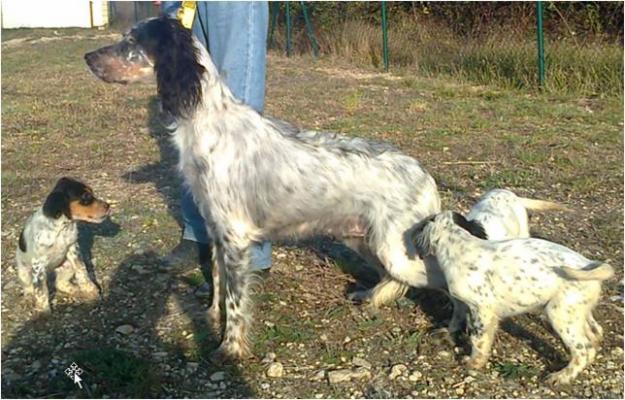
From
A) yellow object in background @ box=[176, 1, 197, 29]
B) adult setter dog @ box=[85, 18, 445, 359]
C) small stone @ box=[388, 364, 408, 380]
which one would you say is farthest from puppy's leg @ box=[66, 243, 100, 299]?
small stone @ box=[388, 364, 408, 380]

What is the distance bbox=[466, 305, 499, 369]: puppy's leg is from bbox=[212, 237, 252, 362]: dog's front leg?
1.18 meters

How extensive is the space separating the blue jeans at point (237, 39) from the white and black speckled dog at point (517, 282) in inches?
48.5

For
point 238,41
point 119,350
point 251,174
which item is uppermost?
point 238,41

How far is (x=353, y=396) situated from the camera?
3719mm

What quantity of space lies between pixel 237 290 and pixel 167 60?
4.25ft

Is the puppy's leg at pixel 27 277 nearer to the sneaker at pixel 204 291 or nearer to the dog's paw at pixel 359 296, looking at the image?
the sneaker at pixel 204 291

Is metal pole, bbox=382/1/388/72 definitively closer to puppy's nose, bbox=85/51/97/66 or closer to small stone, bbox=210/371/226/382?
puppy's nose, bbox=85/51/97/66

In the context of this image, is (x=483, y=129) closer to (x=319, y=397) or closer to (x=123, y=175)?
(x=123, y=175)

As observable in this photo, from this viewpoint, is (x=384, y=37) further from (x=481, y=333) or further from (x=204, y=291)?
(x=481, y=333)

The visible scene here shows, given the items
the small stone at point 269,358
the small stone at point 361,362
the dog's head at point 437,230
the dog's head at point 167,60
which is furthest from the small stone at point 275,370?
the dog's head at point 167,60

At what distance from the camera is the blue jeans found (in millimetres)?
4621

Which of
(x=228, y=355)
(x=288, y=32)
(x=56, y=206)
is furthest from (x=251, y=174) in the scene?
(x=288, y=32)

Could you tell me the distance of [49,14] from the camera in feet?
→ 98.0

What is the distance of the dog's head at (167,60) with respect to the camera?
407cm
